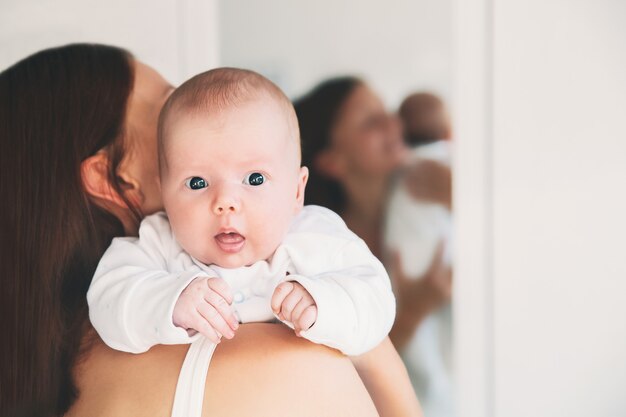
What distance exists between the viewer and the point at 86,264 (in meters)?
1.09

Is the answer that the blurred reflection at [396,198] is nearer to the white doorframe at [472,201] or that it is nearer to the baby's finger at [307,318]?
the white doorframe at [472,201]

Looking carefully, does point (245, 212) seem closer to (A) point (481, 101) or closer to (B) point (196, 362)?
(B) point (196, 362)

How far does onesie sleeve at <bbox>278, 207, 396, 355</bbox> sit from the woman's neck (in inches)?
7.4

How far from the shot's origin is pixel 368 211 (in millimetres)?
1267

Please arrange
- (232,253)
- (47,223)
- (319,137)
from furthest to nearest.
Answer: (319,137), (47,223), (232,253)

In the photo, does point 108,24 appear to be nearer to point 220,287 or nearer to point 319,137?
point 319,137

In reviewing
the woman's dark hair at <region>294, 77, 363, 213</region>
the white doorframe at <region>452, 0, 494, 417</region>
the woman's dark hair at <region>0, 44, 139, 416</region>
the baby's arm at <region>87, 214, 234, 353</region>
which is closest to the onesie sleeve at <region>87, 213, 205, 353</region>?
the baby's arm at <region>87, 214, 234, 353</region>

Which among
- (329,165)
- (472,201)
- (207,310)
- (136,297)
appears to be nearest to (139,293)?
(136,297)

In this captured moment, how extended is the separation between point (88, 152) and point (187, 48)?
1.14 ft

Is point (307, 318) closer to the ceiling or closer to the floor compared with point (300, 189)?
A: closer to the floor

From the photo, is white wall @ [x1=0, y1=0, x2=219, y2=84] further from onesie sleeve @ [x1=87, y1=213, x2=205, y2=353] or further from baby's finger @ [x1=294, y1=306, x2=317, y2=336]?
baby's finger @ [x1=294, y1=306, x2=317, y2=336]

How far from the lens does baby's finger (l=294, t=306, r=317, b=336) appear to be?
86 centimetres

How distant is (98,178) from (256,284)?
0.34 m

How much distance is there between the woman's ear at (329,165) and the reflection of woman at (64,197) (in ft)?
1.06
